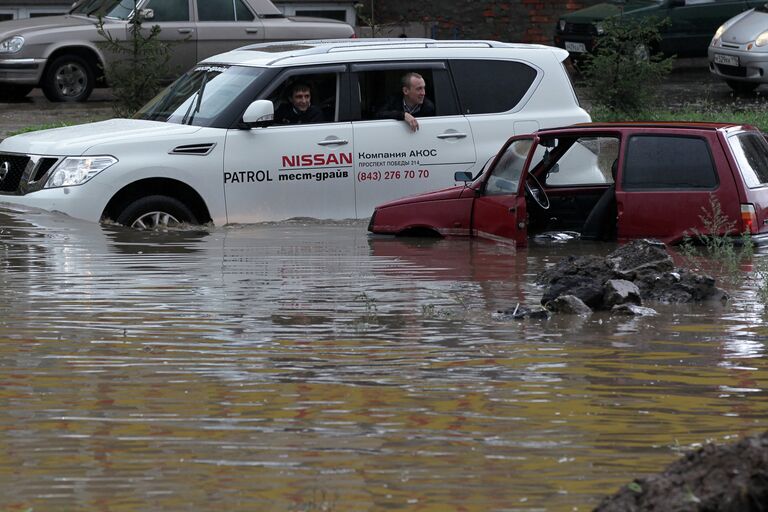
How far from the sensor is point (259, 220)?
38.3 ft

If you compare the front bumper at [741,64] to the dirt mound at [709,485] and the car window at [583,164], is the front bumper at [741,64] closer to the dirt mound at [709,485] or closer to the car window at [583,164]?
the car window at [583,164]

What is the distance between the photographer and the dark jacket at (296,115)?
11.8m

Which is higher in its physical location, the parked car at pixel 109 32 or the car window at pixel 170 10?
the car window at pixel 170 10

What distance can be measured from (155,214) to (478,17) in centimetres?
1528

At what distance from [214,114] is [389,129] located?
1399 mm

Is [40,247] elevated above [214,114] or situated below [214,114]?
below

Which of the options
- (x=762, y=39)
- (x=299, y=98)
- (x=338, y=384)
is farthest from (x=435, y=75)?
(x=762, y=39)

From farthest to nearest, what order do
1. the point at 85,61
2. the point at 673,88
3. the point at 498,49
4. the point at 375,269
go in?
the point at 673,88
the point at 85,61
the point at 498,49
the point at 375,269

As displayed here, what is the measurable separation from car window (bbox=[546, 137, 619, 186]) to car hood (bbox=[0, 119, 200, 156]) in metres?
2.80

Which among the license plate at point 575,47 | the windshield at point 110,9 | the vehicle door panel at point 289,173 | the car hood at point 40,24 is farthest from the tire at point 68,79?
the vehicle door panel at point 289,173

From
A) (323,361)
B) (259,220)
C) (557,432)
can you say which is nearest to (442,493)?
(557,432)

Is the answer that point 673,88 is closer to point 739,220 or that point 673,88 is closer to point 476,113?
point 476,113

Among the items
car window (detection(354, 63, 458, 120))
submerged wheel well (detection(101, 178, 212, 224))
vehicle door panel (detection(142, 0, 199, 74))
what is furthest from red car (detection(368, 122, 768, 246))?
vehicle door panel (detection(142, 0, 199, 74))

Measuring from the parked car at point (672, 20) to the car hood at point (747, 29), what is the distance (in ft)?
5.77
